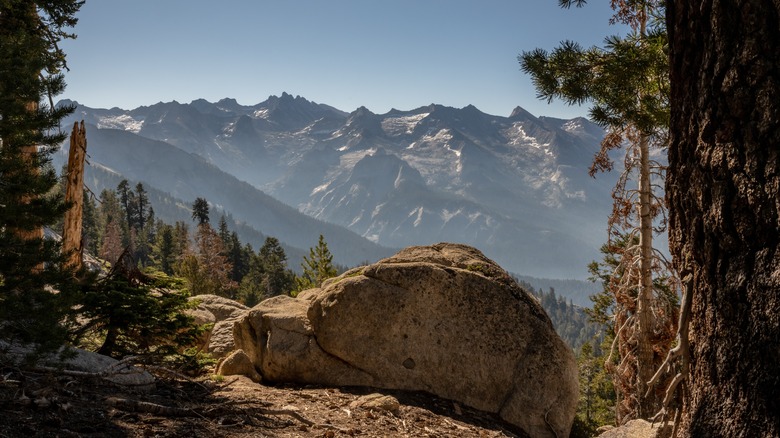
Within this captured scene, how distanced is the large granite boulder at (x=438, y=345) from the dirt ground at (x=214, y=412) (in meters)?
0.42

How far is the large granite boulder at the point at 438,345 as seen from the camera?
10016 millimetres

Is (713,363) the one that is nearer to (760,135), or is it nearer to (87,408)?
(760,135)

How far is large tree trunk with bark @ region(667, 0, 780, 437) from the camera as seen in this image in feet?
10.5

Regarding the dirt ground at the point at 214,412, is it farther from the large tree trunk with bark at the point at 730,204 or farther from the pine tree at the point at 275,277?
the pine tree at the point at 275,277

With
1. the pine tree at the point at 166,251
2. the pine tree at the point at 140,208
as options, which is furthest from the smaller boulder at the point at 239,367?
the pine tree at the point at 140,208

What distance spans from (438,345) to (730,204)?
7320 mm

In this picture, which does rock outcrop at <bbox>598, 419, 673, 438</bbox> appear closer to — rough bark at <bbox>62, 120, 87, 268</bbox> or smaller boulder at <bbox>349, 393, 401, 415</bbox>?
smaller boulder at <bbox>349, 393, 401, 415</bbox>

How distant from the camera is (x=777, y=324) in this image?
3141 millimetres

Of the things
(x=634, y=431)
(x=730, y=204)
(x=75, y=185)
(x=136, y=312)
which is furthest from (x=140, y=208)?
(x=730, y=204)

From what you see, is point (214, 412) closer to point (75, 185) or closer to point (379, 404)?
point (379, 404)

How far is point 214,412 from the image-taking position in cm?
688

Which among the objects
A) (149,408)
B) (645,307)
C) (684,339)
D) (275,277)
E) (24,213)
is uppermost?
(645,307)

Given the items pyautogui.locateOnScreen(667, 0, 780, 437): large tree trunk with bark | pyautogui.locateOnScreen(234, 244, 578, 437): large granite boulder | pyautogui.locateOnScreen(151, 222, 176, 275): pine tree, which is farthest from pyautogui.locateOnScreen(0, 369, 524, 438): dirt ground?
pyautogui.locateOnScreen(151, 222, 176, 275): pine tree

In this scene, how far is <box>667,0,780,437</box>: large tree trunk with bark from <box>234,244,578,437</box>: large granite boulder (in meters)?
6.45
